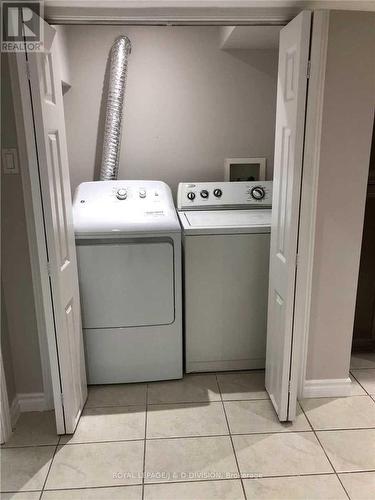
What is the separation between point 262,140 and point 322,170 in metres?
1.29

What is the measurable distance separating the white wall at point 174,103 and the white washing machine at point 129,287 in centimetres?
71

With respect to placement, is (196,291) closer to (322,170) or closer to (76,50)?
(322,170)

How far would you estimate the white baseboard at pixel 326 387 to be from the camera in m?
2.36

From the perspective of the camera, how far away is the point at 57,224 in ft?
6.09

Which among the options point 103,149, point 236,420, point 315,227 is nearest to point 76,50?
point 103,149

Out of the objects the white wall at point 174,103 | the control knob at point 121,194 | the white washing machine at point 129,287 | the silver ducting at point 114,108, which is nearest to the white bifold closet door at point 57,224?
the white washing machine at point 129,287

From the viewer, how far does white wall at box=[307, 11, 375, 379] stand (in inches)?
74.6

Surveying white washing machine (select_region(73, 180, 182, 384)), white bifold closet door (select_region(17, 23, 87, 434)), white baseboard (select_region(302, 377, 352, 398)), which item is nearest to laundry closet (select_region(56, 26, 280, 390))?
white washing machine (select_region(73, 180, 182, 384))

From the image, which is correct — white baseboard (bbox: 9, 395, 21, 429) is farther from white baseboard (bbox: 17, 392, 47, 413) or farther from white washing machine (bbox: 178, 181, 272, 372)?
white washing machine (bbox: 178, 181, 272, 372)

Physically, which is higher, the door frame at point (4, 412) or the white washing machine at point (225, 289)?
the white washing machine at point (225, 289)

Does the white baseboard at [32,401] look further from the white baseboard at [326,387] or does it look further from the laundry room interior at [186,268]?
the white baseboard at [326,387]

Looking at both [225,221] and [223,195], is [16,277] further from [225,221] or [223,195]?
[223,195]

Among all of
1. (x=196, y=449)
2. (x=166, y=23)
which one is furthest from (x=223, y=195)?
(x=196, y=449)

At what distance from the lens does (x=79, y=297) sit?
7.53 ft
